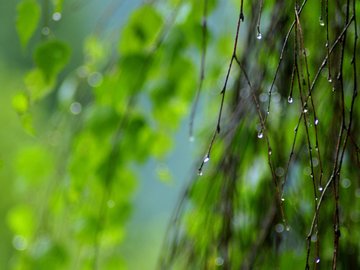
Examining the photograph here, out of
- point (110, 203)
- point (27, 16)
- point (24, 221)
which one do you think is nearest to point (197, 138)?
point (110, 203)

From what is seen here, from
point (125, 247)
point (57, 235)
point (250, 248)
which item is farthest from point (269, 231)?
point (125, 247)

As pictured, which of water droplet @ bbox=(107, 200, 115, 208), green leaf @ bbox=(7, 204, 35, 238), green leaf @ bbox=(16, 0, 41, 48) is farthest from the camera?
green leaf @ bbox=(7, 204, 35, 238)

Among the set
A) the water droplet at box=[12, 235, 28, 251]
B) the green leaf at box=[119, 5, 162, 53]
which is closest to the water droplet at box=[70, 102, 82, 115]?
the green leaf at box=[119, 5, 162, 53]

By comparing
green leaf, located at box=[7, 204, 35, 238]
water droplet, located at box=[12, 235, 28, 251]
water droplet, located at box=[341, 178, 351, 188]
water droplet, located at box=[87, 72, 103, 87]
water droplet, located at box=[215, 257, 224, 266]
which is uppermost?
water droplet, located at box=[87, 72, 103, 87]

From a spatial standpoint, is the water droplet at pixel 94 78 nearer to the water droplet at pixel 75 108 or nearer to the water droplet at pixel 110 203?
the water droplet at pixel 75 108

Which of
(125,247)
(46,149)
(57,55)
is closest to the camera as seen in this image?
(57,55)

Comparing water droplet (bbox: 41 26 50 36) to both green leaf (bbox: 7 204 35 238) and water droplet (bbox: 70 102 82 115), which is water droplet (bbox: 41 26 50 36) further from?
green leaf (bbox: 7 204 35 238)

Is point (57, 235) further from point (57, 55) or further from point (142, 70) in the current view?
point (57, 55)
